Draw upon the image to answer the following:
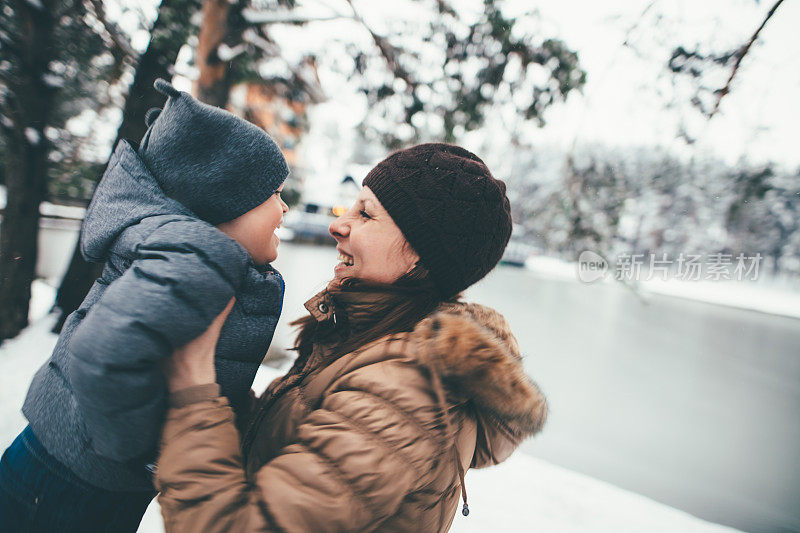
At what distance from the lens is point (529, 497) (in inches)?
116

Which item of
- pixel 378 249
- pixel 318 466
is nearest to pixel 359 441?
pixel 318 466

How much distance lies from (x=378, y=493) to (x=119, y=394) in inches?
19.4

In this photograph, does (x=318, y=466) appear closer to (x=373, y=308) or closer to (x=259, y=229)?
(x=373, y=308)

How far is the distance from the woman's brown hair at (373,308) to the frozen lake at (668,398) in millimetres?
A: 657

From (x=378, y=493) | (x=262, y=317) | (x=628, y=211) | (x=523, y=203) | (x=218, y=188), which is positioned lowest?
(x=523, y=203)

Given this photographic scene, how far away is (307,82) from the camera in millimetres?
4742

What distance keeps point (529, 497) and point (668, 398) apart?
4750mm

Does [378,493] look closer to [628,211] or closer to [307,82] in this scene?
[628,211]

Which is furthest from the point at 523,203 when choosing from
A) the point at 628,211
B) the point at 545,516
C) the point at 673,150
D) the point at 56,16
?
the point at 56,16

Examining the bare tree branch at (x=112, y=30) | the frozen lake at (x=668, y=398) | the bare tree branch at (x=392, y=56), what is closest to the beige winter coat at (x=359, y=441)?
the frozen lake at (x=668, y=398)

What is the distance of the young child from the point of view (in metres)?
0.66

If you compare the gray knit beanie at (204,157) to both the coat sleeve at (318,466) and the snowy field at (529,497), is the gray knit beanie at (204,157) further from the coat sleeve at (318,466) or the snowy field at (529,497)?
the snowy field at (529,497)

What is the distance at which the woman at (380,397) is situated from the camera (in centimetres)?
67

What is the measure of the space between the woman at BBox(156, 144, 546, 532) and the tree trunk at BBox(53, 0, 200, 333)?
2.99 meters
